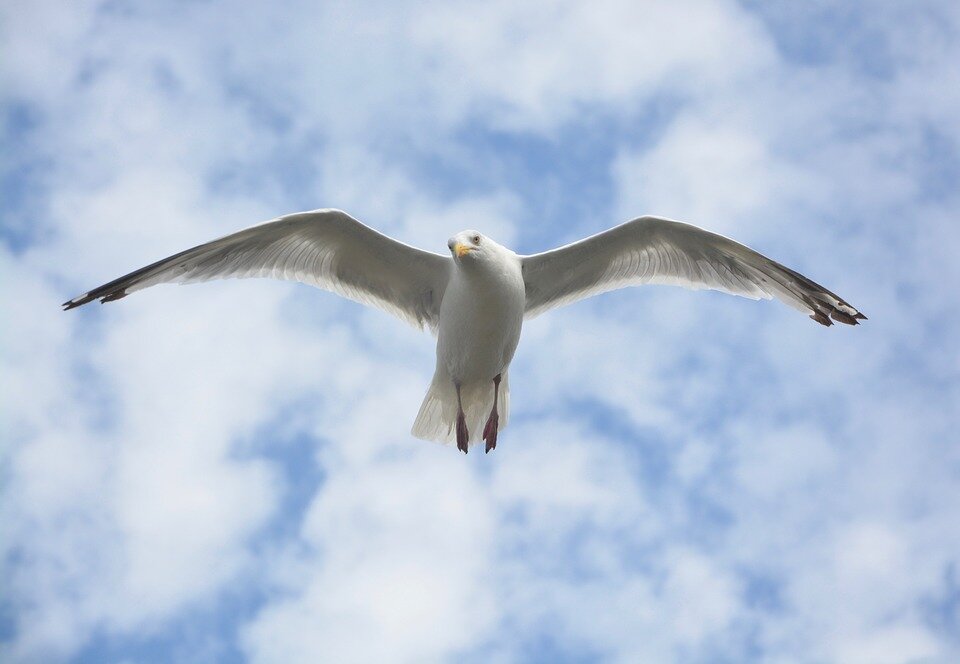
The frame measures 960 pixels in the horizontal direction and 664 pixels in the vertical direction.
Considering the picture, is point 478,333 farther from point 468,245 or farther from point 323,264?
point 323,264

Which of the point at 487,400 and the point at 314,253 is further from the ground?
the point at 314,253

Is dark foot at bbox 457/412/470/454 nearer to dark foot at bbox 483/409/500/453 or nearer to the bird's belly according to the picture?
dark foot at bbox 483/409/500/453

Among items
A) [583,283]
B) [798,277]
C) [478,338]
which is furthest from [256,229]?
[798,277]

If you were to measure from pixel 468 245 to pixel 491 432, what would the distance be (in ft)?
5.59

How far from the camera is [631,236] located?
29.9 ft

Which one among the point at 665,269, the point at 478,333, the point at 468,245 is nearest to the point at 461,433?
the point at 478,333

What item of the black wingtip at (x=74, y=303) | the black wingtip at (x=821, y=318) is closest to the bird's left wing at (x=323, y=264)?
the black wingtip at (x=74, y=303)

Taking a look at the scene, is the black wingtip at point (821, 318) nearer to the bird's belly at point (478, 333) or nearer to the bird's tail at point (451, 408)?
the bird's belly at point (478, 333)

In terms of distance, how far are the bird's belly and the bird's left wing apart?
1.80 feet

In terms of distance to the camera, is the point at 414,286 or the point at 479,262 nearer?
the point at 479,262

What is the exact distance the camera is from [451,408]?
9.26 metres

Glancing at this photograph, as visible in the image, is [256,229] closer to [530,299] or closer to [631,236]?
[530,299]

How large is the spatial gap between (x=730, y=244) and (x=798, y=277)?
64 centimetres

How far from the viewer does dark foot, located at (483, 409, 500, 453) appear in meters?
9.04
